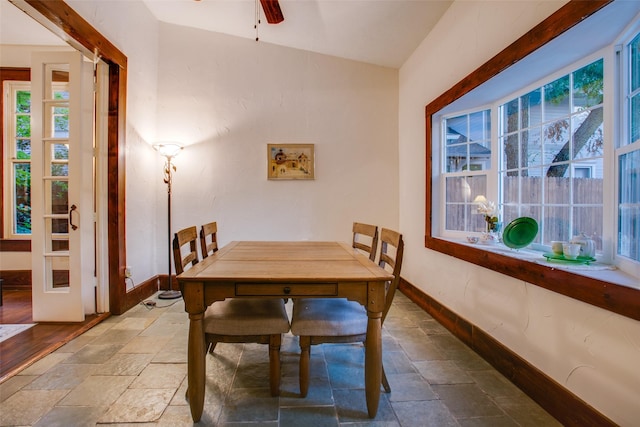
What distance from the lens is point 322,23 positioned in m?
2.95

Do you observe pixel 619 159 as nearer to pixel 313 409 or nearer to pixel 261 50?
pixel 313 409

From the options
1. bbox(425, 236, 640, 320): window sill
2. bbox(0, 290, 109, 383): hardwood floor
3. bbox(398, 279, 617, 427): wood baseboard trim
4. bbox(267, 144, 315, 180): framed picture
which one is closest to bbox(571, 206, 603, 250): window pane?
bbox(425, 236, 640, 320): window sill

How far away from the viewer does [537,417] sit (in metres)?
1.43

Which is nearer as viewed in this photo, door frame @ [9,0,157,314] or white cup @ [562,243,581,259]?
white cup @ [562,243,581,259]

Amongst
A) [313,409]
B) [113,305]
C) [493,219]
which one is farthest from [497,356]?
[113,305]

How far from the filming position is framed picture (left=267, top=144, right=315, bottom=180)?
355 centimetres

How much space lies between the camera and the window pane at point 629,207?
1.32m

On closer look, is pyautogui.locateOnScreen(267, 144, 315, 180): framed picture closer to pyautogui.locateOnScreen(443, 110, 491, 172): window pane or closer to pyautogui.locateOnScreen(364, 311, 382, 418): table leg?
pyautogui.locateOnScreen(443, 110, 491, 172): window pane

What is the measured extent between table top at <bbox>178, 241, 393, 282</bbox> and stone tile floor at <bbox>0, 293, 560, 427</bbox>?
0.71 metres

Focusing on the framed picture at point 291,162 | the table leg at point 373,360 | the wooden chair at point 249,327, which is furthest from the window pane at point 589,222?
the framed picture at point 291,162

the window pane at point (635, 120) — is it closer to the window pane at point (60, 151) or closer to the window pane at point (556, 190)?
the window pane at point (556, 190)

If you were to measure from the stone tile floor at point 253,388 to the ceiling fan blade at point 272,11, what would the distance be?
2.99 m

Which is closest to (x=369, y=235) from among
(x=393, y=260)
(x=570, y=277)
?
(x=393, y=260)

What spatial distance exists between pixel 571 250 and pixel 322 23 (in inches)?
115
